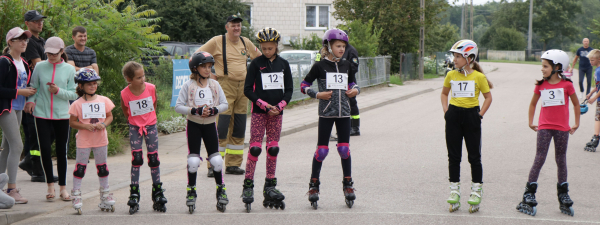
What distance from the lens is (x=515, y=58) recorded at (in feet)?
261

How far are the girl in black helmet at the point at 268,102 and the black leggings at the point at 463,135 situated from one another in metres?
1.65

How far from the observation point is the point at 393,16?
91.8 feet

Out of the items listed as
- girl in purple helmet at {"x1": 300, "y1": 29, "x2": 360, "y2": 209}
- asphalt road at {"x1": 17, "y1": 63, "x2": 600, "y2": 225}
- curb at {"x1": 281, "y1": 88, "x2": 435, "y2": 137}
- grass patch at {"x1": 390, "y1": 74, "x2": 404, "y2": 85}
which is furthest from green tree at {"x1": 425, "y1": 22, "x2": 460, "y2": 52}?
girl in purple helmet at {"x1": 300, "y1": 29, "x2": 360, "y2": 209}

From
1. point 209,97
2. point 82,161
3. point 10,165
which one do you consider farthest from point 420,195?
point 10,165

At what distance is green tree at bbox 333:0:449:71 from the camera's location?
27.9m

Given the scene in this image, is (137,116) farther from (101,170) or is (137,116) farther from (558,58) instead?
(558,58)

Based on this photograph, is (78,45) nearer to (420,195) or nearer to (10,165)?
(10,165)

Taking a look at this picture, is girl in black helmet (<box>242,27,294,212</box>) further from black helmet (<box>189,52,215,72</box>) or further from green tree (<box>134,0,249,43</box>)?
green tree (<box>134,0,249,43</box>)

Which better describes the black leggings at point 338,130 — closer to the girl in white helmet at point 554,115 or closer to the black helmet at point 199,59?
the black helmet at point 199,59

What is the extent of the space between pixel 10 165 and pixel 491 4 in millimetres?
164268

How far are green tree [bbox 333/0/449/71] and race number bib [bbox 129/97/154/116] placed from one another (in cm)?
2260

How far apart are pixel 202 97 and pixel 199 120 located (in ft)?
0.76

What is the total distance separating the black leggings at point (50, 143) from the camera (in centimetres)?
591

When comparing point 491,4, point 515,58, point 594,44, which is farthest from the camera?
point 491,4
